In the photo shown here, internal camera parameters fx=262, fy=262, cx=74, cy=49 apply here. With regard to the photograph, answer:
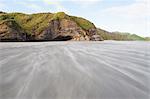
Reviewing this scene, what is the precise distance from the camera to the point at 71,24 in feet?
655

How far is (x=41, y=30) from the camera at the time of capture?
193m

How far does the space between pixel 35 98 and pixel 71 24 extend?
194 meters

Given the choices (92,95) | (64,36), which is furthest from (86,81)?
(64,36)

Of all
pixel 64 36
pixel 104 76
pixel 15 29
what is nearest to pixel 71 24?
pixel 64 36

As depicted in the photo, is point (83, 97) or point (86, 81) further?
point (86, 81)

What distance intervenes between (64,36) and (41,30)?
1747 cm

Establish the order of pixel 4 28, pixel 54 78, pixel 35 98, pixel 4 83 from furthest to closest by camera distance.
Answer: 1. pixel 4 28
2. pixel 54 78
3. pixel 4 83
4. pixel 35 98

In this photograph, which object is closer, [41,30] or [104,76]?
[104,76]

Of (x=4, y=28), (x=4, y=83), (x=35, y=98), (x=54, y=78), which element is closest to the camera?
(x=35, y=98)

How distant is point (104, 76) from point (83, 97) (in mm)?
3117

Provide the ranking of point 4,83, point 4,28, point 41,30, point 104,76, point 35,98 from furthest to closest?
point 41,30
point 4,28
point 104,76
point 4,83
point 35,98

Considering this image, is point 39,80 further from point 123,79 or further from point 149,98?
point 149,98

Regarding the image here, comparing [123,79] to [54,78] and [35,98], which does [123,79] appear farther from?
[35,98]

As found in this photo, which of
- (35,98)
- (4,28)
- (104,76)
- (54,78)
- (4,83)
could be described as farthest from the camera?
(4,28)
